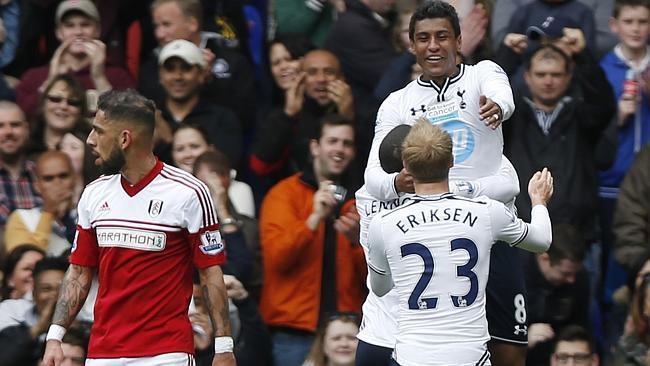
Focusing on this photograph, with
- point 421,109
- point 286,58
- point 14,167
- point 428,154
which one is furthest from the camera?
point 286,58

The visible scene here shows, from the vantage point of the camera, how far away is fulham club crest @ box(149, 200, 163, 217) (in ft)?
29.1

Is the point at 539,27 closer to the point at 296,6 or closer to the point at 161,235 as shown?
the point at 296,6

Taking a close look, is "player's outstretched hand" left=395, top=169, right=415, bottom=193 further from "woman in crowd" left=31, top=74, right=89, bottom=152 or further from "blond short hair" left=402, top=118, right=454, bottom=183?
"woman in crowd" left=31, top=74, right=89, bottom=152

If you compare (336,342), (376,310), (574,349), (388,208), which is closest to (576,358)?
(574,349)

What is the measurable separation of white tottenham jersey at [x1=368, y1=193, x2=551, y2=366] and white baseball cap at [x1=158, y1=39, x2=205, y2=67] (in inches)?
205

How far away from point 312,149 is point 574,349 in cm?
266

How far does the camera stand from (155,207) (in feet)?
29.1

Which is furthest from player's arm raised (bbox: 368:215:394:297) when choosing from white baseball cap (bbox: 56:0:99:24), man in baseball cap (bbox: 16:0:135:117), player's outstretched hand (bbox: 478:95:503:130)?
white baseball cap (bbox: 56:0:99:24)

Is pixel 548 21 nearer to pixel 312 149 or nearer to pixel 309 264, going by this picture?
pixel 312 149

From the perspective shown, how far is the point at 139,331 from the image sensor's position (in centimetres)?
885

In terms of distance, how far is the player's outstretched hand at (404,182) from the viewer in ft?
28.7

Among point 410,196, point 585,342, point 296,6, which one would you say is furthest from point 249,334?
point 296,6

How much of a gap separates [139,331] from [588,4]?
6.49 metres

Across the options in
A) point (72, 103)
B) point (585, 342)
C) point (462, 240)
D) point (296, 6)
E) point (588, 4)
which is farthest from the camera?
point (296, 6)
